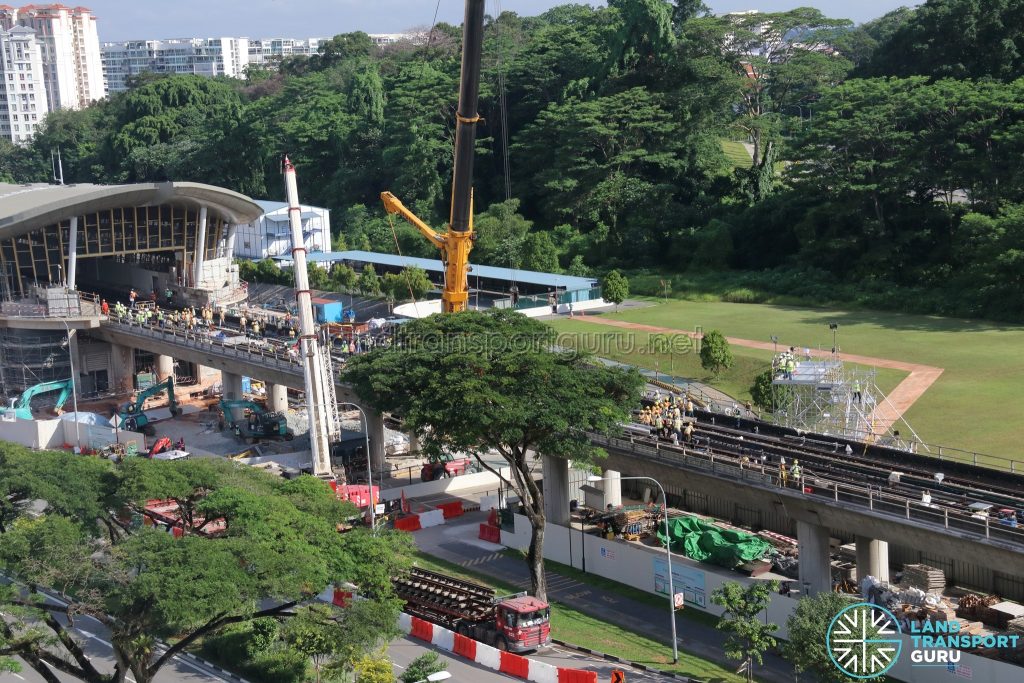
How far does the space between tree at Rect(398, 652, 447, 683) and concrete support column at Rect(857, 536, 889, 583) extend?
597 inches

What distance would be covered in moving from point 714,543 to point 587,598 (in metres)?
5.04

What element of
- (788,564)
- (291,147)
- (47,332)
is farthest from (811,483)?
(291,147)

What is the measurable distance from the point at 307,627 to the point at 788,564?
60.9 feet

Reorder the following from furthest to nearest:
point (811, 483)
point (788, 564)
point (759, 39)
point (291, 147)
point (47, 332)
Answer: point (291, 147)
point (759, 39)
point (47, 332)
point (788, 564)
point (811, 483)

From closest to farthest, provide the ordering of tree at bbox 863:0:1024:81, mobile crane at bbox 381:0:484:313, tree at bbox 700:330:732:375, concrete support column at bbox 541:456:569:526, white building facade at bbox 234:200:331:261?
concrete support column at bbox 541:456:569:526 → mobile crane at bbox 381:0:484:313 → tree at bbox 700:330:732:375 → tree at bbox 863:0:1024:81 → white building facade at bbox 234:200:331:261

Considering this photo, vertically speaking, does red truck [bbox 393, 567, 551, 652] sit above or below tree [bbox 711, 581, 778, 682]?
below

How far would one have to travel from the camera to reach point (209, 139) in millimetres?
164750

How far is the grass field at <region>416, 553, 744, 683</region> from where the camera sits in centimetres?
3875

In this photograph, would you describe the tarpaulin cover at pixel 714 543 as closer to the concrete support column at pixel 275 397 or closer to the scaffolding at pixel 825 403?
the scaffolding at pixel 825 403

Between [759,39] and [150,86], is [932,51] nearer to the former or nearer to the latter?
[759,39]

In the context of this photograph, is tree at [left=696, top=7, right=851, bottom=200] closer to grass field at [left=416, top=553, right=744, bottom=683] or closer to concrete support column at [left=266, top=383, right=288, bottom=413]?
concrete support column at [left=266, top=383, right=288, bottom=413]

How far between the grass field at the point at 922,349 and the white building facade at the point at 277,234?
42899mm

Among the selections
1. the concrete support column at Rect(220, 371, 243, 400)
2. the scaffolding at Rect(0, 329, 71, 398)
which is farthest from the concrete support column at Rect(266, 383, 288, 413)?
the scaffolding at Rect(0, 329, 71, 398)

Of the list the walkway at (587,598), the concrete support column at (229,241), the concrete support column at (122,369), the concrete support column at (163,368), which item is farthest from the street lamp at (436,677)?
the concrete support column at (229,241)
